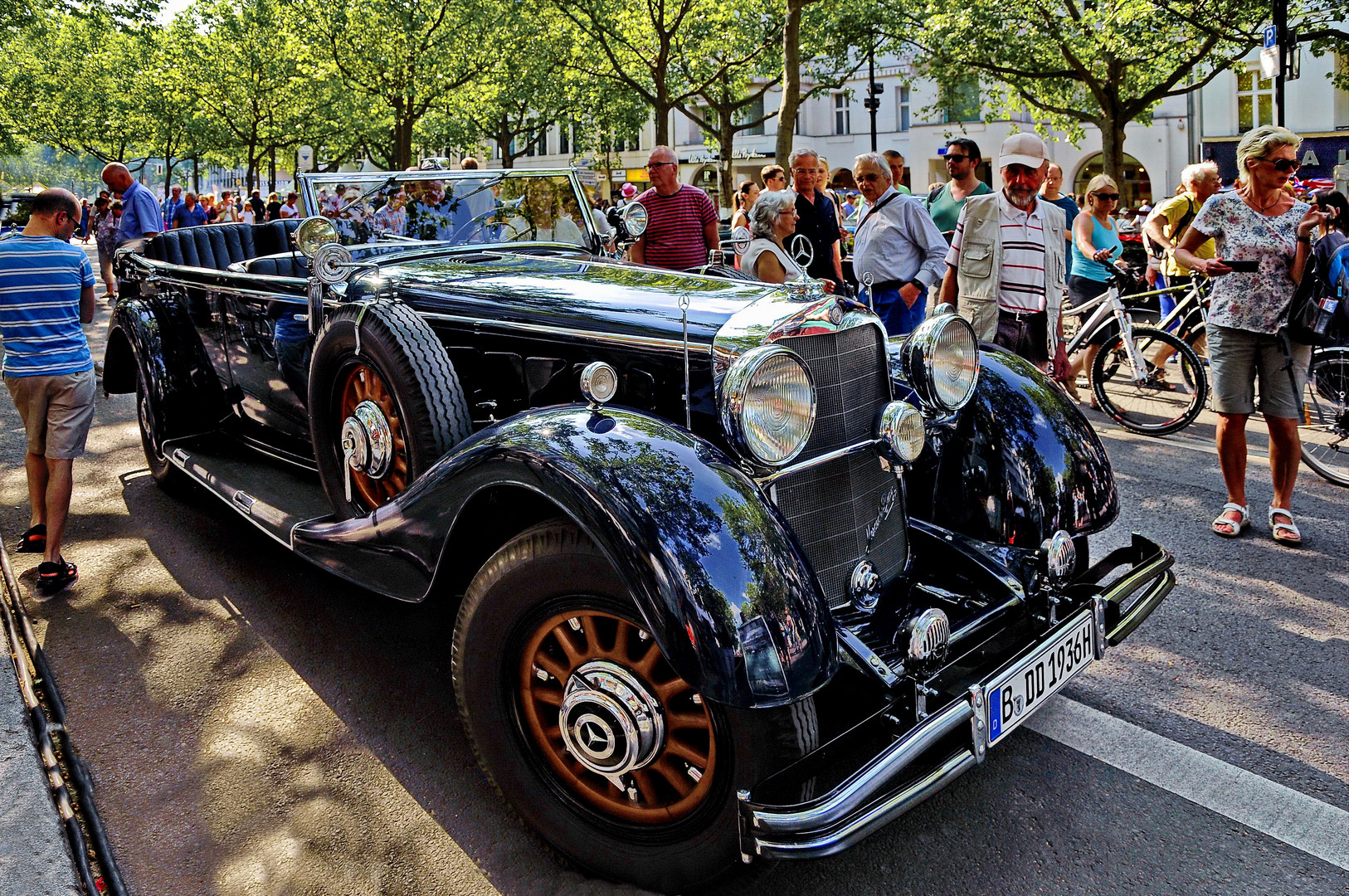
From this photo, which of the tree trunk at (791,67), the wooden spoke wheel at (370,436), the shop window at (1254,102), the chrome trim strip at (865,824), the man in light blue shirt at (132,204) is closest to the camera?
the chrome trim strip at (865,824)

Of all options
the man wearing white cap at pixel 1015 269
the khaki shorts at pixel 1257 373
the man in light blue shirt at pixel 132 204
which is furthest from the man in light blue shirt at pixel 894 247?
the man in light blue shirt at pixel 132 204

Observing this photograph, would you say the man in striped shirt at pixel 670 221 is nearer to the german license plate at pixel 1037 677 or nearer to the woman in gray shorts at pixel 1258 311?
the woman in gray shorts at pixel 1258 311

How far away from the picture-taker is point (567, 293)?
3.36 m

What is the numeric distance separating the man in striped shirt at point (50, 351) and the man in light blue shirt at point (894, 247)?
396 centimetres

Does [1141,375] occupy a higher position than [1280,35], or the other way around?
[1280,35]

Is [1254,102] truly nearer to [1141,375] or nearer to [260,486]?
[1141,375]

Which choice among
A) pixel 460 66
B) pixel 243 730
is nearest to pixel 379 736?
pixel 243 730

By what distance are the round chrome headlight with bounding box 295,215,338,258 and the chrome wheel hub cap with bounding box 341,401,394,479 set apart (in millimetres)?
879

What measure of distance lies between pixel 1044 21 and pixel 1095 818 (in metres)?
18.9

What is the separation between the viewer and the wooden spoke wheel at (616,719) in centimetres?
232

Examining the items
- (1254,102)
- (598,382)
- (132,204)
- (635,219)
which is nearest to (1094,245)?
(635,219)

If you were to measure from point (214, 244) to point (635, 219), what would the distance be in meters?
2.99

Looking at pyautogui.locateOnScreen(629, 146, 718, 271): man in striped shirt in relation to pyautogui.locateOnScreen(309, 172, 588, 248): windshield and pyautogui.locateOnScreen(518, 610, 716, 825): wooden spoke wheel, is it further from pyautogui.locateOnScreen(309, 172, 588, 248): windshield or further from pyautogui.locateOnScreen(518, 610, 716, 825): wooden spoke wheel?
pyautogui.locateOnScreen(518, 610, 716, 825): wooden spoke wheel

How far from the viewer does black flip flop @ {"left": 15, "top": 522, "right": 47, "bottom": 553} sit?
187 inches
